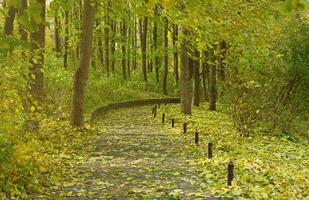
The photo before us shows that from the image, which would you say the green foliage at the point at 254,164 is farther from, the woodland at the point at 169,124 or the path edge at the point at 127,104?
the path edge at the point at 127,104

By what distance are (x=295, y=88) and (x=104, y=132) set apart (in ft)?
32.4

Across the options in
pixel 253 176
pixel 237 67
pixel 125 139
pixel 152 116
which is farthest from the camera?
pixel 152 116

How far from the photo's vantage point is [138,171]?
41.4 feet

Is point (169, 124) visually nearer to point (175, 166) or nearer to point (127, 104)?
point (175, 166)

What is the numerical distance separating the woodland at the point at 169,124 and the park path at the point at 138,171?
34 millimetres

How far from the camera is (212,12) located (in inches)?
263

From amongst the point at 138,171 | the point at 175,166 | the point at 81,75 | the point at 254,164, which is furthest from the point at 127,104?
the point at 254,164

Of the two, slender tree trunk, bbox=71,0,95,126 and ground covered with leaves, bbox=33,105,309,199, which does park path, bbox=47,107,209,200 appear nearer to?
ground covered with leaves, bbox=33,105,309,199

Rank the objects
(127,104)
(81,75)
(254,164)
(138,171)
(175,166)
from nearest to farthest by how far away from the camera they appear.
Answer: (138,171), (254,164), (175,166), (81,75), (127,104)

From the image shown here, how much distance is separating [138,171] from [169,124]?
12006 millimetres

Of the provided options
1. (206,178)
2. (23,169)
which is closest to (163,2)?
(23,169)

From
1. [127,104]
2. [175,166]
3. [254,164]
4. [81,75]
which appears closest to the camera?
[254,164]

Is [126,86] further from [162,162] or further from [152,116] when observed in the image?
[162,162]

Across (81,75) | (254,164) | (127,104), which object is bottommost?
(254,164)
